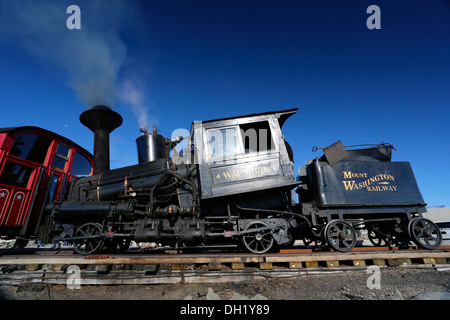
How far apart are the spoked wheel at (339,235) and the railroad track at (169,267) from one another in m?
0.60

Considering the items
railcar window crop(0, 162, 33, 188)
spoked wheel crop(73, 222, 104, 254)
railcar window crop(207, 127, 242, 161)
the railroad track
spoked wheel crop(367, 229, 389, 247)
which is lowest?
the railroad track

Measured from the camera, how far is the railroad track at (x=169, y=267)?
3.48 metres

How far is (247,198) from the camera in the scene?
4.62 meters

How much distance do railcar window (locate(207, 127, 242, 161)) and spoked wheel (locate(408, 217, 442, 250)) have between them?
4.35m

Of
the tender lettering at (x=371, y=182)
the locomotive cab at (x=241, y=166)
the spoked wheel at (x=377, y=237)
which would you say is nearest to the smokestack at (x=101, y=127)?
the locomotive cab at (x=241, y=166)

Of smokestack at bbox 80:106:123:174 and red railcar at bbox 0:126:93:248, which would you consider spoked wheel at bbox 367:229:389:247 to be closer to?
smokestack at bbox 80:106:123:174

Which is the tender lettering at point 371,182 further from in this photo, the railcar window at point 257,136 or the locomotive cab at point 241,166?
the railcar window at point 257,136

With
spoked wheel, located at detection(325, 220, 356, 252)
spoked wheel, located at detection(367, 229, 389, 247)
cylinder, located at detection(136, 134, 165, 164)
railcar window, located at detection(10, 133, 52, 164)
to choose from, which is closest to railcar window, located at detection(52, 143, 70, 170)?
railcar window, located at detection(10, 133, 52, 164)

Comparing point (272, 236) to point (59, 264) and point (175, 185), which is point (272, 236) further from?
point (59, 264)

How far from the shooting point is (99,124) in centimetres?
655

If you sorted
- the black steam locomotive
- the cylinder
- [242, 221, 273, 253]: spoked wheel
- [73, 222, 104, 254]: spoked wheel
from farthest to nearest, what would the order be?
the cylinder < [73, 222, 104, 254]: spoked wheel < the black steam locomotive < [242, 221, 273, 253]: spoked wheel

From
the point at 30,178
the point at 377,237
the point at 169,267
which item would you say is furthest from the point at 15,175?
the point at 377,237

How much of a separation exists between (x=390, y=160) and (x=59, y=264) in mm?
7547

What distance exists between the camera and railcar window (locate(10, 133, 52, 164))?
4.74 meters
